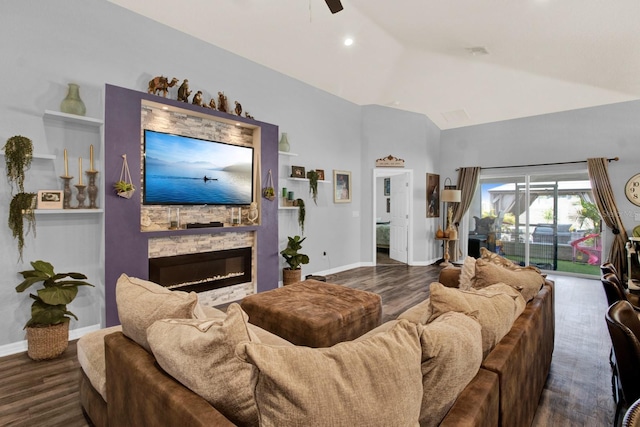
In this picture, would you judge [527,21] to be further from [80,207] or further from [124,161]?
[80,207]

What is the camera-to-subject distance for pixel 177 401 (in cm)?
105

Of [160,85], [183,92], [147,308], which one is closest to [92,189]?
[160,85]

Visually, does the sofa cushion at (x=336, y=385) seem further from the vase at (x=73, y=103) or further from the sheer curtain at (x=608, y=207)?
the sheer curtain at (x=608, y=207)

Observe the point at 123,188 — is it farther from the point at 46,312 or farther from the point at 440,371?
the point at 440,371

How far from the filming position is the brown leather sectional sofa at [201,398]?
1010 millimetres

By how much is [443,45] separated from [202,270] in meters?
4.58

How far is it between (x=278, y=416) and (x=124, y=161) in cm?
335

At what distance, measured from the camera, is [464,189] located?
23.8 feet

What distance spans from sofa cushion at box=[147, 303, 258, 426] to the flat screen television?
3.04m

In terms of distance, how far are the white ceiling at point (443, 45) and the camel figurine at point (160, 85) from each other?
2.50 feet

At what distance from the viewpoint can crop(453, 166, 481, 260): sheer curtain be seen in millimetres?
7137

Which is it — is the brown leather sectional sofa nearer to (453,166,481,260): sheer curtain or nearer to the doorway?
the doorway

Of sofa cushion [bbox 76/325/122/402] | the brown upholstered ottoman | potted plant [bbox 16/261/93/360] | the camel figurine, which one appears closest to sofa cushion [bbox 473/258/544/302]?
the brown upholstered ottoman

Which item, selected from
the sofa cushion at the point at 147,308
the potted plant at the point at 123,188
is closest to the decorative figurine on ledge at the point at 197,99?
the potted plant at the point at 123,188
